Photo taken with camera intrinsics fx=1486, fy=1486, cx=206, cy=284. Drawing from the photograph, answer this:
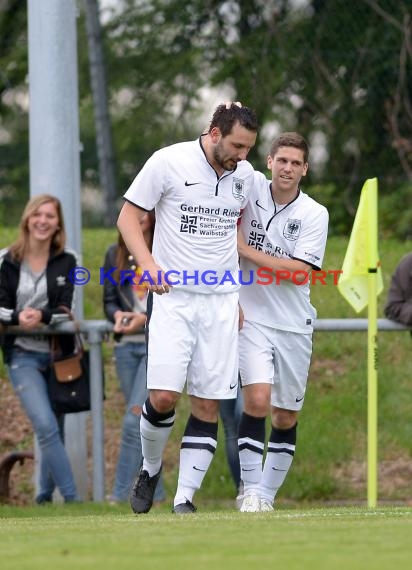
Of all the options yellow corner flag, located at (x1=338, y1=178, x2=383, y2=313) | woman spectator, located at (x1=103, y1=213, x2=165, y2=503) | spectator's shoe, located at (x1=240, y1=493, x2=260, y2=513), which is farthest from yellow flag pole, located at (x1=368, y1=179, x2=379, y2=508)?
woman spectator, located at (x1=103, y1=213, x2=165, y2=503)

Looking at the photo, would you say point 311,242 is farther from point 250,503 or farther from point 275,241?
point 250,503

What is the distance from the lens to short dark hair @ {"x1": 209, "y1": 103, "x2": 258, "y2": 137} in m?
8.54

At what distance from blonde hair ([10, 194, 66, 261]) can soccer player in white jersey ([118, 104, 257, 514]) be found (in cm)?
226

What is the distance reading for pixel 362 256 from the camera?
33.6 ft

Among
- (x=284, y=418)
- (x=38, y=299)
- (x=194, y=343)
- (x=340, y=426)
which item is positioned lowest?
(x=340, y=426)

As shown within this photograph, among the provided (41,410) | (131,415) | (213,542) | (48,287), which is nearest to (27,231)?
(48,287)

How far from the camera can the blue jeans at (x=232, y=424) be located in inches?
432

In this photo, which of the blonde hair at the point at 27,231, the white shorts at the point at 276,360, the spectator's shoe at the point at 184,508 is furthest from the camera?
the blonde hair at the point at 27,231

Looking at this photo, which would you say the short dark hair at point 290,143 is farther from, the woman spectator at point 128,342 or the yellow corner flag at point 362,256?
the woman spectator at point 128,342

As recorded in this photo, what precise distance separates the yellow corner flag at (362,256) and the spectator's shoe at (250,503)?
69.7 inches

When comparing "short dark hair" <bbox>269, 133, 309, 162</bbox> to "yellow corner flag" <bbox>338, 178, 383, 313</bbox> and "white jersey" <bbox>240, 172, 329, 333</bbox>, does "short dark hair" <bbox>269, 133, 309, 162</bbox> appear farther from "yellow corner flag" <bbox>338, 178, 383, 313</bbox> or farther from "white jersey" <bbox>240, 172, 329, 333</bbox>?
"yellow corner flag" <bbox>338, 178, 383, 313</bbox>

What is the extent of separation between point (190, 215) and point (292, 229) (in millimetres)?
836

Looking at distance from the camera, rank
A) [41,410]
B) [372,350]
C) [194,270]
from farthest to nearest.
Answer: [41,410], [372,350], [194,270]

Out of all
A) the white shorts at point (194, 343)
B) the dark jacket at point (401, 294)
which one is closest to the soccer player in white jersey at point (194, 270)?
the white shorts at point (194, 343)
